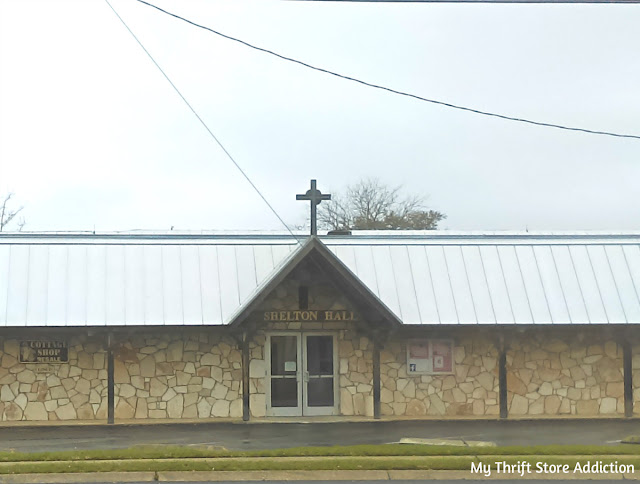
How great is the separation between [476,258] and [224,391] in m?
6.24

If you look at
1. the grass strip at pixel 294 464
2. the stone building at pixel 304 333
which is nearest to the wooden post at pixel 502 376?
the stone building at pixel 304 333

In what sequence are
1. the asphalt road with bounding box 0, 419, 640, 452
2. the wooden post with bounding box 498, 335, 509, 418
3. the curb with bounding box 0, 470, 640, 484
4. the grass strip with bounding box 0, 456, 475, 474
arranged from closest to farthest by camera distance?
the curb with bounding box 0, 470, 640, 484 → the grass strip with bounding box 0, 456, 475, 474 → the asphalt road with bounding box 0, 419, 640, 452 → the wooden post with bounding box 498, 335, 509, 418

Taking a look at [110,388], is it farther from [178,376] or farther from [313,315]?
[313,315]

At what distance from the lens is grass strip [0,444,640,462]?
1238 cm

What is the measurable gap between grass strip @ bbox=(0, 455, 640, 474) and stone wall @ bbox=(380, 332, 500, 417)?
16.8ft

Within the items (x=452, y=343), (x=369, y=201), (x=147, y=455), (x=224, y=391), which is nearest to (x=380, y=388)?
(x=452, y=343)

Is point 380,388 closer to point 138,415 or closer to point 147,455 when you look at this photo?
point 138,415

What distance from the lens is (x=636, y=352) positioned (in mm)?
17609

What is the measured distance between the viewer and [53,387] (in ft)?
54.8

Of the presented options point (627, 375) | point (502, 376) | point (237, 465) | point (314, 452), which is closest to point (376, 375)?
point (502, 376)

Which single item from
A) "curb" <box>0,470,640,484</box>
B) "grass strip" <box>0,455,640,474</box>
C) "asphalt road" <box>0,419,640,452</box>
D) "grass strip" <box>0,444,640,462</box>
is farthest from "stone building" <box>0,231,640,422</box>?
"curb" <box>0,470,640,484</box>

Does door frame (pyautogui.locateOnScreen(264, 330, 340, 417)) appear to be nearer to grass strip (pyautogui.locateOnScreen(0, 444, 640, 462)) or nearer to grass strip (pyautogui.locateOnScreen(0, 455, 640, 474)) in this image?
grass strip (pyautogui.locateOnScreen(0, 444, 640, 462))

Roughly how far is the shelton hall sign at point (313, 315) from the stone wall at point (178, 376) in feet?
3.71

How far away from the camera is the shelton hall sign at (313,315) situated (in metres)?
17.0
